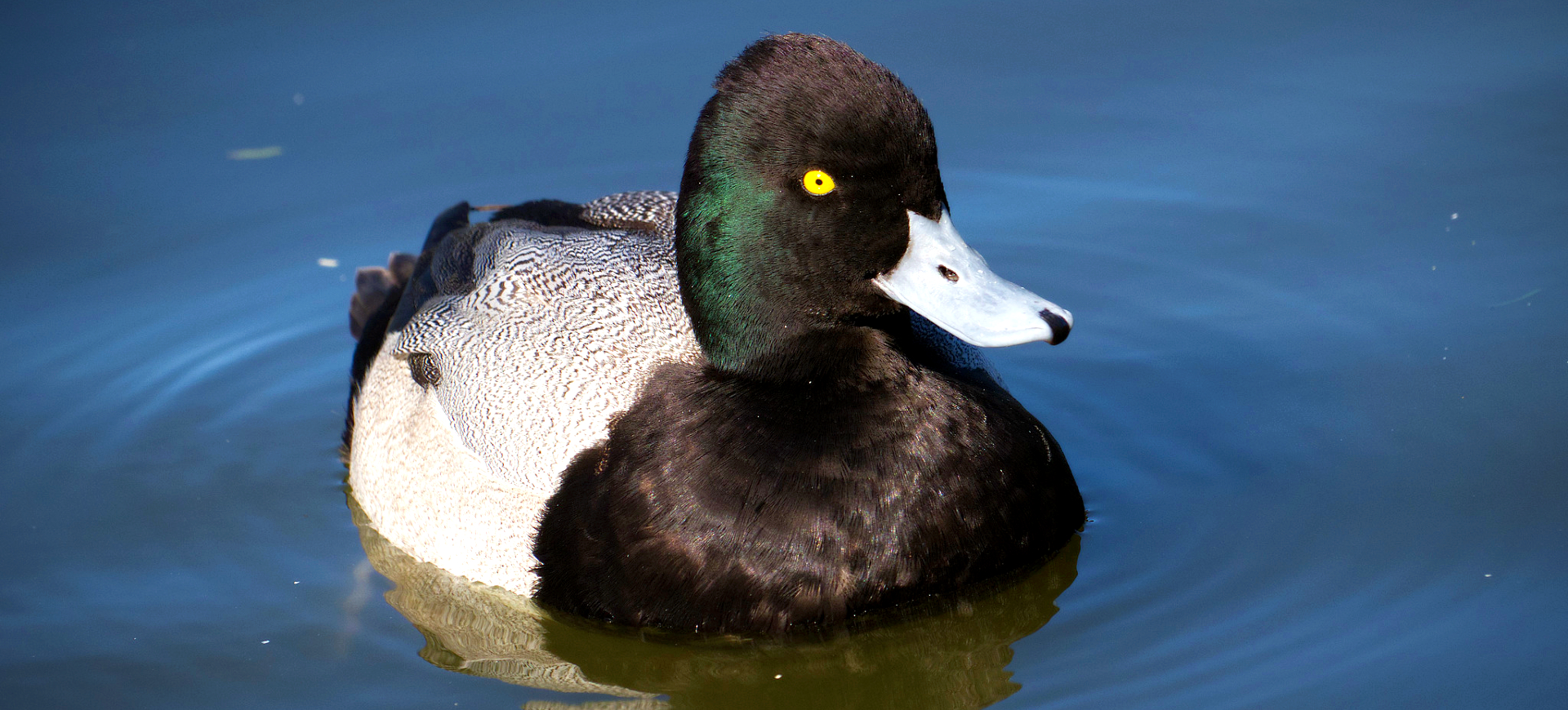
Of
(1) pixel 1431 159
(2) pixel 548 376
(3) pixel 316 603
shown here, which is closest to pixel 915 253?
(2) pixel 548 376

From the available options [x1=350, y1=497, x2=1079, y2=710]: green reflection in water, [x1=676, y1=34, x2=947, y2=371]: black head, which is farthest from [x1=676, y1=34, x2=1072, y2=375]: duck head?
[x1=350, y1=497, x2=1079, y2=710]: green reflection in water

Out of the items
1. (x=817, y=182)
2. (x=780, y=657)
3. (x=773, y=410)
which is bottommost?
(x=780, y=657)

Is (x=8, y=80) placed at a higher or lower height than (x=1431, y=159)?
lower

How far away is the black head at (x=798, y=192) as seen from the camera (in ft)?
15.1

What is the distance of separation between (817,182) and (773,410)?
0.78 meters

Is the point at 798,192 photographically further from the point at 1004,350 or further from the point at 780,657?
the point at 1004,350

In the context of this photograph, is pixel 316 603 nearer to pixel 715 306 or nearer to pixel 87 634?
pixel 87 634

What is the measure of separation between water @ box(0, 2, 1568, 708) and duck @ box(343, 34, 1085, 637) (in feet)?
0.85

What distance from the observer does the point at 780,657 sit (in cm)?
498

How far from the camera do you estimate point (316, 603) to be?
5617mm

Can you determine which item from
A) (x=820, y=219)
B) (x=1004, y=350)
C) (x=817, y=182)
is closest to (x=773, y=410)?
(x=820, y=219)

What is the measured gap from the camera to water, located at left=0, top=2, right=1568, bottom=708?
5.02m

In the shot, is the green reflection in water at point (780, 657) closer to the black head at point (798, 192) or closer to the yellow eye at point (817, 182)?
the black head at point (798, 192)

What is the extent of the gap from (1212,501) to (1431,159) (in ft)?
9.48
